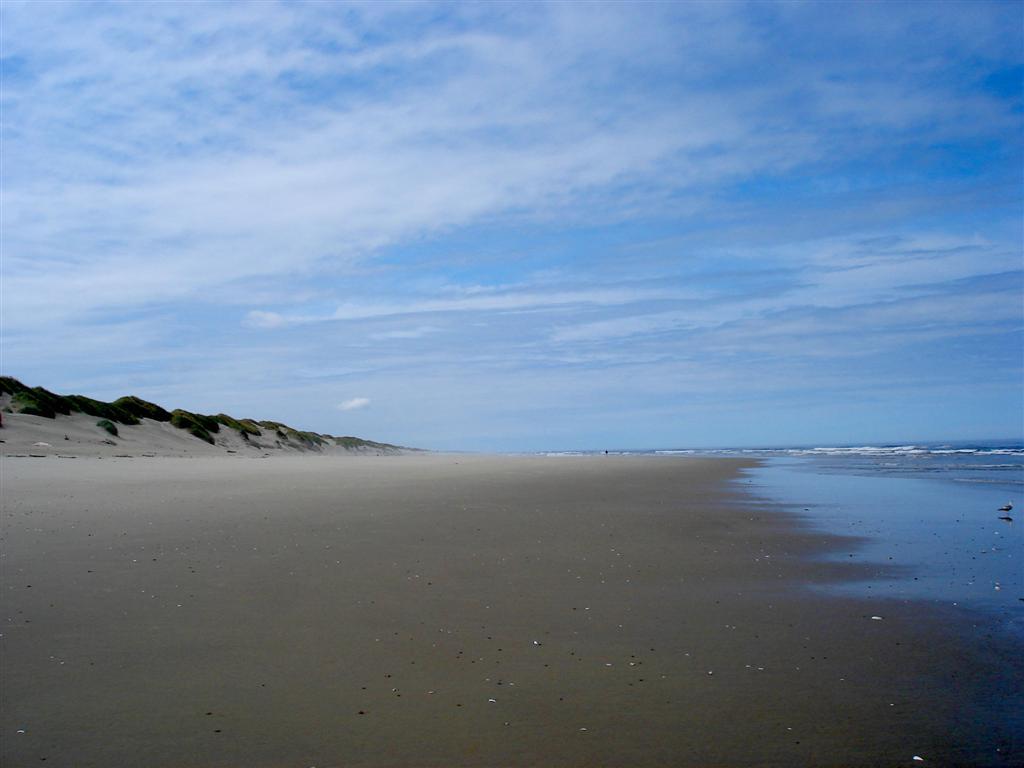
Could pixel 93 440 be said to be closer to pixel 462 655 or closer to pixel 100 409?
pixel 100 409

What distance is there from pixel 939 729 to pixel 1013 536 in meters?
7.47

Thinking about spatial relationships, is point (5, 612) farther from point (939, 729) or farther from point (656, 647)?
point (939, 729)

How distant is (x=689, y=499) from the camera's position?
15.6 m

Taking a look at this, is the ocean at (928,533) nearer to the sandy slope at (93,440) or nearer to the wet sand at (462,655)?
the wet sand at (462,655)

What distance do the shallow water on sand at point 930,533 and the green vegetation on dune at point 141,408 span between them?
25250 mm

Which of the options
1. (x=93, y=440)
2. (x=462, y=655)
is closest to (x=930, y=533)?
(x=462, y=655)

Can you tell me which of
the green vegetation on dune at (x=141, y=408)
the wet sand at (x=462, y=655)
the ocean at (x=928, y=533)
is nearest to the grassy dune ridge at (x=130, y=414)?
the green vegetation on dune at (x=141, y=408)

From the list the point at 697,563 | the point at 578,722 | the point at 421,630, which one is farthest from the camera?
the point at 697,563

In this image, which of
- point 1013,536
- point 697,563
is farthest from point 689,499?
point 697,563

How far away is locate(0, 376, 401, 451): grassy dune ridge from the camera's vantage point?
989 inches

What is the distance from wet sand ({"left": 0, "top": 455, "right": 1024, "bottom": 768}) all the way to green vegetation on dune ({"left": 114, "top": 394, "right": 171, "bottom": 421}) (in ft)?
80.2

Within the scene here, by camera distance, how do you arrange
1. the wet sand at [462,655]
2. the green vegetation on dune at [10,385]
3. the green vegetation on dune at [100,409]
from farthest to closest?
1. the green vegetation on dune at [100,409]
2. the green vegetation on dune at [10,385]
3. the wet sand at [462,655]

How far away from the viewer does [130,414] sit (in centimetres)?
3103

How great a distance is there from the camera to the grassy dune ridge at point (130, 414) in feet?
Result: 82.4
